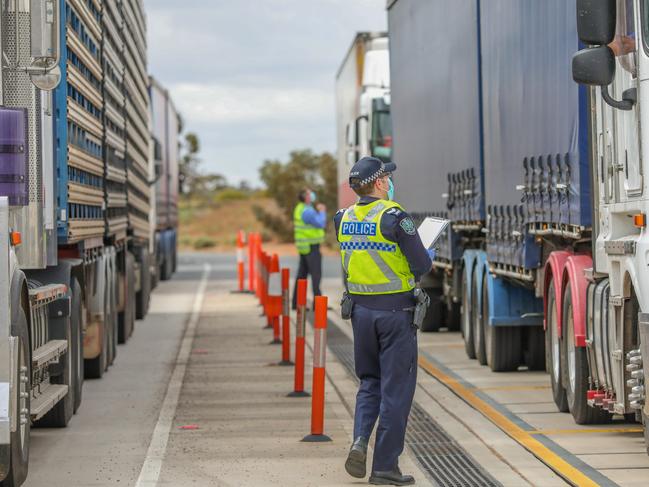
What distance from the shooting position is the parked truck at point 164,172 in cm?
3222

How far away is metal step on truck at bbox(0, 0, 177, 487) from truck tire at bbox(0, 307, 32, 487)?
0.01m

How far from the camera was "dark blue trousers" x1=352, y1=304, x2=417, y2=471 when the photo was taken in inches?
372

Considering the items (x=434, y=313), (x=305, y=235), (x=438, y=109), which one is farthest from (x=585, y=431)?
(x=305, y=235)

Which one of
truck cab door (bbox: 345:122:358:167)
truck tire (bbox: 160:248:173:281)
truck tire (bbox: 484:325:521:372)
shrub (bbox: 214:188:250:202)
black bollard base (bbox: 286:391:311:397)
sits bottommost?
black bollard base (bbox: 286:391:311:397)

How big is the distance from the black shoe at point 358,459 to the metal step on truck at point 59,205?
1.97m

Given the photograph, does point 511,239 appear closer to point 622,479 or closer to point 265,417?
point 265,417

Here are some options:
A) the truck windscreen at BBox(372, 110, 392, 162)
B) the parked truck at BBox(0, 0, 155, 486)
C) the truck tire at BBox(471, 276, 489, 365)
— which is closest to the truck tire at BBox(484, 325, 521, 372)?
the truck tire at BBox(471, 276, 489, 365)

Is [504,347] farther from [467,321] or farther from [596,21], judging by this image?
[596,21]

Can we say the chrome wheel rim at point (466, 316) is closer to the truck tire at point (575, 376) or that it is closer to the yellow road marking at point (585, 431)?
the truck tire at point (575, 376)

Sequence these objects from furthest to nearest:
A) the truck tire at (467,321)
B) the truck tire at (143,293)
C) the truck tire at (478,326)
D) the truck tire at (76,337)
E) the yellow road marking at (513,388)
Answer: the truck tire at (143,293), the truck tire at (467,321), the truck tire at (478,326), the yellow road marking at (513,388), the truck tire at (76,337)

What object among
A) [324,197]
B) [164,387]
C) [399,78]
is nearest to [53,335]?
[164,387]

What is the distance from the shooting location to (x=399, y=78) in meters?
22.2

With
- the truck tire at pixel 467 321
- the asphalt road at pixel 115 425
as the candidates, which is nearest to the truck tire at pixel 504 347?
the truck tire at pixel 467 321

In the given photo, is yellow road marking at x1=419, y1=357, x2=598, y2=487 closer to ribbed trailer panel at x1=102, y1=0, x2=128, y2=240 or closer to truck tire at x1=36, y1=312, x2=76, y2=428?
truck tire at x1=36, y1=312, x2=76, y2=428
